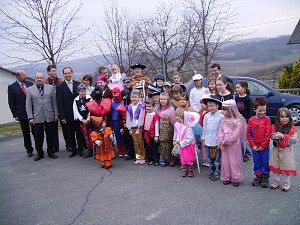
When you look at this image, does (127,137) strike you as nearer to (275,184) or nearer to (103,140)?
(103,140)

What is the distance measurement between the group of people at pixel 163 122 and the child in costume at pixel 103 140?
0.02m

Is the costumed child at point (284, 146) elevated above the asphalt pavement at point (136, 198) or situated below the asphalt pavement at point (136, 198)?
above

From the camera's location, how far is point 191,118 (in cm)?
485

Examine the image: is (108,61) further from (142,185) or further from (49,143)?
(142,185)

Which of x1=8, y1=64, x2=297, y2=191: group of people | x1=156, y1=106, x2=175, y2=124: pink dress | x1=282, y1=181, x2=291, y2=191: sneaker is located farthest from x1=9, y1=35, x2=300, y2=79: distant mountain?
x1=282, y1=181, x2=291, y2=191: sneaker

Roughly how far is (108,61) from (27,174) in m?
11.4

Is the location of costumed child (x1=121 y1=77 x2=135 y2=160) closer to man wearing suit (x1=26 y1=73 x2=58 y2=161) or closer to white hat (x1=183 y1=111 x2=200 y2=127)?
white hat (x1=183 y1=111 x2=200 y2=127)

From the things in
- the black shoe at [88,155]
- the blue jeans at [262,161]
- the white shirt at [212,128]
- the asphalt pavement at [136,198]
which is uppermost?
the white shirt at [212,128]

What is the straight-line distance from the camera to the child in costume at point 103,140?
209 inches

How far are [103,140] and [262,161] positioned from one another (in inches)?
118

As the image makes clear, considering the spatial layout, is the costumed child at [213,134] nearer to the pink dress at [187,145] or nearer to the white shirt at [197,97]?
the pink dress at [187,145]

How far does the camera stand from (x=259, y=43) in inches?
1189

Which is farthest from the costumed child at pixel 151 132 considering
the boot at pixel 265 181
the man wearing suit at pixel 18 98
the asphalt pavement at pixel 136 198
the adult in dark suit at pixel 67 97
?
the man wearing suit at pixel 18 98

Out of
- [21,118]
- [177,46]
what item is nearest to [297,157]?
[21,118]
